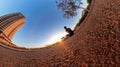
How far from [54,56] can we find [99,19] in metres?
2.42

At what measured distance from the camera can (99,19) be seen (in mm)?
6258

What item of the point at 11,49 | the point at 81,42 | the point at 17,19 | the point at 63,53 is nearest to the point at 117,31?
the point at 81,42

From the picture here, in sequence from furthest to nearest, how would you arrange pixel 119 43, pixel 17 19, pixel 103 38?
pixel 17 19 < pixel 103 38 < pixel 119 43

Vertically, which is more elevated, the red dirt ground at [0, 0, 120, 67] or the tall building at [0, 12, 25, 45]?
the tall building at [0, 12, 25, 45]

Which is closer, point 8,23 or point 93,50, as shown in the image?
point 93,50

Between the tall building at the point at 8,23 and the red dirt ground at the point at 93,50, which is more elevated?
the tall building at the point at 8,23

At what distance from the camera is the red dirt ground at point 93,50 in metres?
4.81

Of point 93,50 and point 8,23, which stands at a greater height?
point 8,23

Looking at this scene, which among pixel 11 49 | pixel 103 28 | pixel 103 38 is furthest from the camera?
pixel 11 49

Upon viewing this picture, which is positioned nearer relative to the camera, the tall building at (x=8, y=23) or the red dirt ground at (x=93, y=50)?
the red dirt ground at (x=93, y=50)

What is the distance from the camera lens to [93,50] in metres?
5.35

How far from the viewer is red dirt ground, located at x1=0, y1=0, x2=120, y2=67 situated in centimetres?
481

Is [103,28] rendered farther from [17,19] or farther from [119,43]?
[17,19]

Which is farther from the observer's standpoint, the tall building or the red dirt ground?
the tall building
